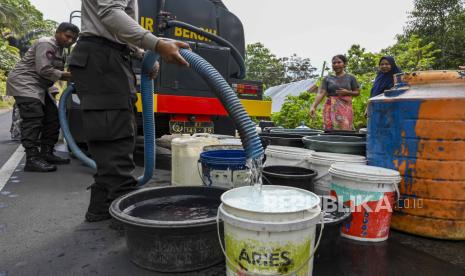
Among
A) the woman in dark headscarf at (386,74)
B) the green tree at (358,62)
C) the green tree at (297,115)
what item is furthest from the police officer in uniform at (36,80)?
the green tree at (358,62)

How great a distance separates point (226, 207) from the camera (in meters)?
1.28

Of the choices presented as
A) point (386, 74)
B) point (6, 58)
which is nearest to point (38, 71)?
point (386, 74)

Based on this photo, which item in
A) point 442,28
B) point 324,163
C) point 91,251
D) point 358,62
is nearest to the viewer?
point 91,251

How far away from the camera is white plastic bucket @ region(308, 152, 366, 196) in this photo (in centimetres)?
230

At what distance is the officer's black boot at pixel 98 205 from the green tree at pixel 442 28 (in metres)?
22.1

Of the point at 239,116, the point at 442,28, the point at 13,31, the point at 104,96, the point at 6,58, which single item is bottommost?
the point at 239,116

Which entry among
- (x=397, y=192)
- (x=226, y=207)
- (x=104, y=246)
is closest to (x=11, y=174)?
(x=104, y=246)

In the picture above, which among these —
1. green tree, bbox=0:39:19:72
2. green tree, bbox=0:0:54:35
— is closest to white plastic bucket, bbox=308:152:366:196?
green tree, bbox=0:39:19:72

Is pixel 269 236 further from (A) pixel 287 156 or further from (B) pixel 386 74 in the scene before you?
(B) pixel 386 74

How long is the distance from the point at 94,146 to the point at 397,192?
2.02 meters

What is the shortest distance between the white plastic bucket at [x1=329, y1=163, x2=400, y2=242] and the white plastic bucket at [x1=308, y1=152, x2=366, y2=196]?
31cm

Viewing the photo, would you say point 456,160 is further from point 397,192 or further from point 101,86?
point 101,86

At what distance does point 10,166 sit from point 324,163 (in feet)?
13.3

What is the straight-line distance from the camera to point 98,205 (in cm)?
220
